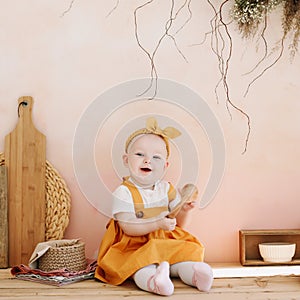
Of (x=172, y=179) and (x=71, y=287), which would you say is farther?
(x=172, y=179)

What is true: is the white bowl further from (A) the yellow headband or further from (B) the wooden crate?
(A) the yellow headband

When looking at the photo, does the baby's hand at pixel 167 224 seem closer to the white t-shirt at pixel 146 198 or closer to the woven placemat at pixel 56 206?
the white t-shirt at pixel 146 198

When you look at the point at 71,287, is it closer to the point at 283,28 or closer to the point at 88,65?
the point at 88,65

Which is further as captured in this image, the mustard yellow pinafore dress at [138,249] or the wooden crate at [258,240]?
the wooden crate at [258,240]

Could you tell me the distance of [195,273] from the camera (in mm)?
1923

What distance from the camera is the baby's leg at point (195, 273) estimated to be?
6.20ft

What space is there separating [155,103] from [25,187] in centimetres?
65

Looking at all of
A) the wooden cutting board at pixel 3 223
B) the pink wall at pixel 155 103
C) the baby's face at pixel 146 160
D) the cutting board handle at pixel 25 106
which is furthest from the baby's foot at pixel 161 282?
the cutting board handle at pixel 25 106

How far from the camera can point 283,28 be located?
2443mm

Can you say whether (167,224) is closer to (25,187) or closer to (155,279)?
(155,279)

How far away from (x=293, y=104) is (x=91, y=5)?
0.97 m

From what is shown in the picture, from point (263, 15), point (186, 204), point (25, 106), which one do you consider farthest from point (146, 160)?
point (263, 15)

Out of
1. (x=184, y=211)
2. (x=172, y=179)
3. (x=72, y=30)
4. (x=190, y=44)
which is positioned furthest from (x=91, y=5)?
(x=184, y=211)

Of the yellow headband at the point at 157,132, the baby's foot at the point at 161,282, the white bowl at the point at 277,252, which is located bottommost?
the baby's foot at the point at 161,282
